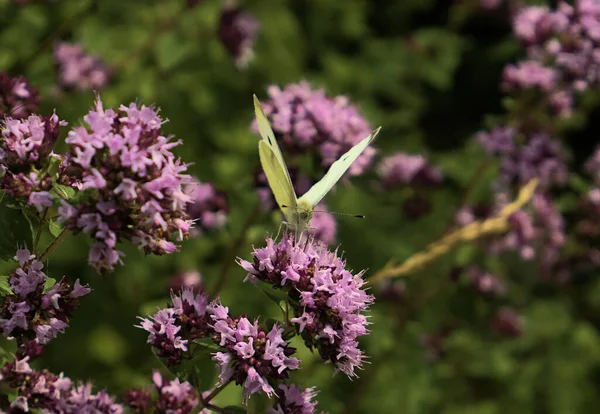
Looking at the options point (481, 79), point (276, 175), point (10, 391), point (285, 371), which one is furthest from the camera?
point (481, 79)

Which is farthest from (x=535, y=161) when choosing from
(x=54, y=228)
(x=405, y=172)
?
(x=54, y=228)

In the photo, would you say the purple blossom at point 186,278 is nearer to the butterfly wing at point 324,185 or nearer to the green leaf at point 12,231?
the butterfly wing at point 324,185

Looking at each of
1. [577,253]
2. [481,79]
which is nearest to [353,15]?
[481,79]

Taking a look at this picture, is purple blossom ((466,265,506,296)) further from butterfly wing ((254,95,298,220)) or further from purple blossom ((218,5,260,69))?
butterfly wing ((254,95,298,220))

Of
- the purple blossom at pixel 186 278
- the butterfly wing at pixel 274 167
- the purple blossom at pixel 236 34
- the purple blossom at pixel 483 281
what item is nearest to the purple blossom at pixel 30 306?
the butterfly wing at pixel 274 167

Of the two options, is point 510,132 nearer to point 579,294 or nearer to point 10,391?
point 579,294
